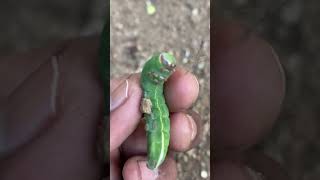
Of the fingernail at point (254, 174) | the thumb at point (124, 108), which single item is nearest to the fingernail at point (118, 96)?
the thumb at point (124, 108)

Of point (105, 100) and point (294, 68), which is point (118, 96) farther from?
point (294, 68)

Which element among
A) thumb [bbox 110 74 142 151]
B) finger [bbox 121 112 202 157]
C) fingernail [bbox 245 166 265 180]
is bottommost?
fingernail [bbox 245 166 265 180]

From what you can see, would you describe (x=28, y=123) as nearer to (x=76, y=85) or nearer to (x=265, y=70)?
(x=76, y=85)

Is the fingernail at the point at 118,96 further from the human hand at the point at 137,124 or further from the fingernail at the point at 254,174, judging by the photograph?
the fingernail at the point at 254,174

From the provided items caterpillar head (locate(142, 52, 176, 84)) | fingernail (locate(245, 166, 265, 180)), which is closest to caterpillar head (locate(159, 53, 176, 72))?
caterpillar head (locate(142, 52, 176, 84))

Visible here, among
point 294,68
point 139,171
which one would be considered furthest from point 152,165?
point 294,68

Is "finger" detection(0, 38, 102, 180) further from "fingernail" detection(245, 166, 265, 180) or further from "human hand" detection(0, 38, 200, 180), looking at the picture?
A: "fingernail" detection(245, 166, 265, 180)
